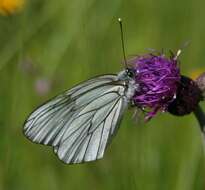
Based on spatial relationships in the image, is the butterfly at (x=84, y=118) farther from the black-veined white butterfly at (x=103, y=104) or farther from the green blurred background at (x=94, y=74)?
the green blurred background at (x=94, y=74)

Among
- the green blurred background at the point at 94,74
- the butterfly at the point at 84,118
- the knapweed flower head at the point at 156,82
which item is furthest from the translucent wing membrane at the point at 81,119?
the green blurred background at the point at 94,74

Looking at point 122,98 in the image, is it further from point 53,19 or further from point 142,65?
point 53,19

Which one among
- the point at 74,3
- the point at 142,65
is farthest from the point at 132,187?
the point at 74,3

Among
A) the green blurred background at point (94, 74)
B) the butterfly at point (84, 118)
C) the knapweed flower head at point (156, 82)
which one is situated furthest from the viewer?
the green blurred background at point (94, 74)

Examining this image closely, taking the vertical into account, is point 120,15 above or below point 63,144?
above

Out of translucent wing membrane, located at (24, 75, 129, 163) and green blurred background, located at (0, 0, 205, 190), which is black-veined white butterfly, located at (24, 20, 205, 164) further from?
green blurred background, located at (0, 0, 205, 190)

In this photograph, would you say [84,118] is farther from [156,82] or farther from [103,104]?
[156,82]
